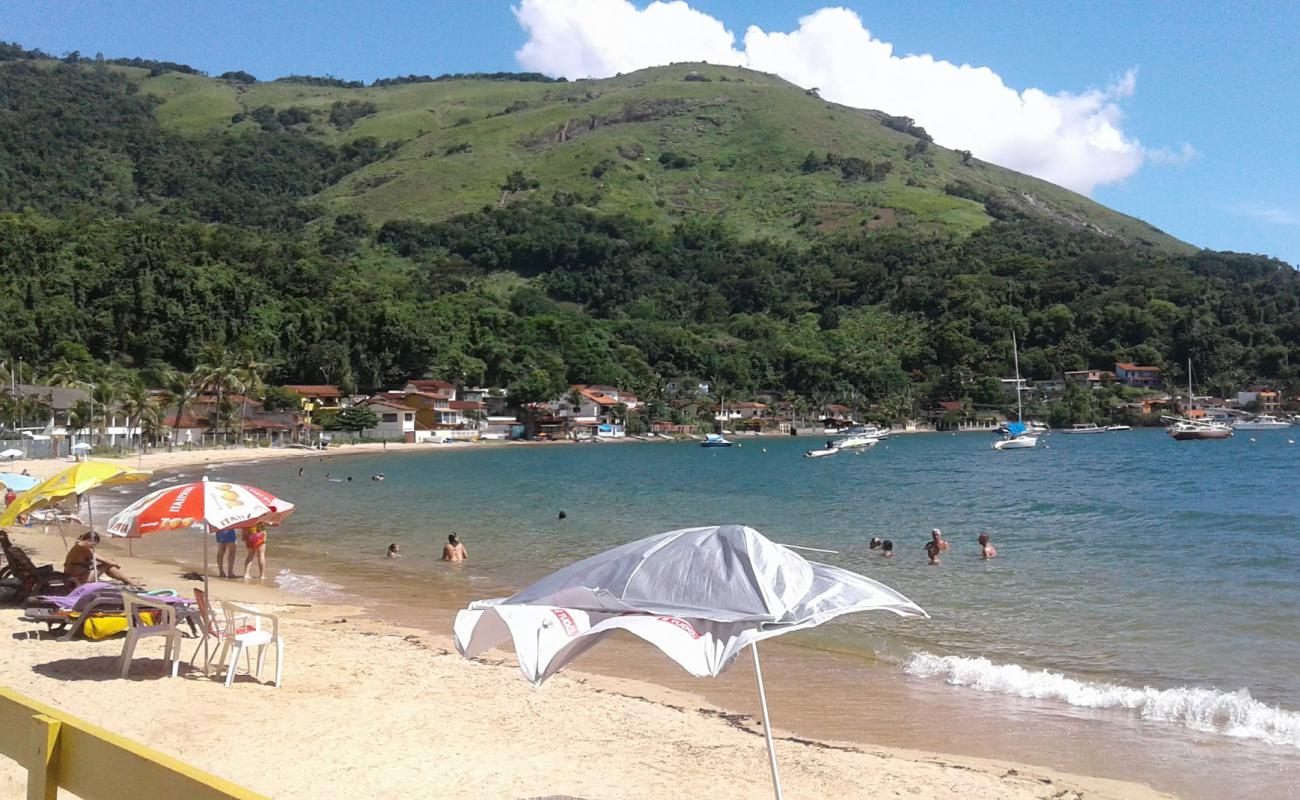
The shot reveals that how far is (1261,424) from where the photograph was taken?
12562cm

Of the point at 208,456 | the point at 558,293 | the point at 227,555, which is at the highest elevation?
the point at 558,293

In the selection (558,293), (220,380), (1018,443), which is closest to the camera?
(220,380)

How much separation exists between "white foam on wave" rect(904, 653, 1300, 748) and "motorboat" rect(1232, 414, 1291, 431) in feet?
430

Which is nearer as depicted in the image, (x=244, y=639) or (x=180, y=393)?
(x=244, y=639)

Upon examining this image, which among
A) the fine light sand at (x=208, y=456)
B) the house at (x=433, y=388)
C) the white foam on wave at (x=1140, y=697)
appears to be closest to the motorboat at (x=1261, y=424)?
the fine light sand at (x=208, y=456)

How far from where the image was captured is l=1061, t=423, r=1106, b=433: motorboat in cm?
12669

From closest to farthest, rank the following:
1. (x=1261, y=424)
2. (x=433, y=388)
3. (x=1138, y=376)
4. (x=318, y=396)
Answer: (x=318, y=396) → (x=433, y=388) → (x=1261, y=424) → (x=1138, y=376)

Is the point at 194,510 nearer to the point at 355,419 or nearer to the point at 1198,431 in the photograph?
the point at 355,419

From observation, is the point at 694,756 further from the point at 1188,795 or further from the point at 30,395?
the point at 30,395

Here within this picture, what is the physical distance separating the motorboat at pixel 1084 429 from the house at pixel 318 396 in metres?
90.7

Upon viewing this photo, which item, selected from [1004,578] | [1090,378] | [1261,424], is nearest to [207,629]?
[1004,578]

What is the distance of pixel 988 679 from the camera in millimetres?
11461

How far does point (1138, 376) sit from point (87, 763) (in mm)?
156378

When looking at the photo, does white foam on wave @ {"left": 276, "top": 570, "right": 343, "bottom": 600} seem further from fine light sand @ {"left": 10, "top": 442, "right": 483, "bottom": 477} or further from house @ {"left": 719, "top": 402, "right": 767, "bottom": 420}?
house @ {"left": 719, "top": 402, "right": 767, "bottom": 420}
